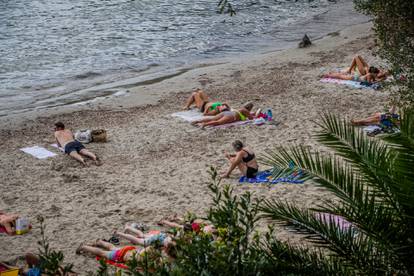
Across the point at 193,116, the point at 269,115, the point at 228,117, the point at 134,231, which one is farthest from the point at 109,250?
the point at 193,116

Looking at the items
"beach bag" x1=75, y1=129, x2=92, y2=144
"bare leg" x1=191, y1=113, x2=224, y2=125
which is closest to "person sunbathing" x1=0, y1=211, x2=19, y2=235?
"beach bag" x1=75, y1=129, x2=92, y2=144

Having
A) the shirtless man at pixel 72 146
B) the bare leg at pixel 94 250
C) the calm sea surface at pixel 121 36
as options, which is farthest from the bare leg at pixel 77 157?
the calm sea surface at pixel 121 36

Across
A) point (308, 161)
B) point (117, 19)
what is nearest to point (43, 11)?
point (117, 19)

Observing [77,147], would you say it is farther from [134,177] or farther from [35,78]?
[35,78]

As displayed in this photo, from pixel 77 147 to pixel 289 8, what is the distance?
32979 millimetres

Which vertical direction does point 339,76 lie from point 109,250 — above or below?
below

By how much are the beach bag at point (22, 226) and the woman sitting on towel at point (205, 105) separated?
6752 mm

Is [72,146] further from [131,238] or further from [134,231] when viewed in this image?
[131,238]

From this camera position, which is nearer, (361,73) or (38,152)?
(38,152)

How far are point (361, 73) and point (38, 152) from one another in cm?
958

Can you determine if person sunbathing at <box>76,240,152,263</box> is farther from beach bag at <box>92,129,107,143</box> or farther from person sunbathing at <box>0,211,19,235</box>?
beach bag at <box>92,129,107,143</box>

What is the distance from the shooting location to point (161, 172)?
1266 centimetres

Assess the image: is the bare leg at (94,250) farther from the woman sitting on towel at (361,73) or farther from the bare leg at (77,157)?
the woman sitting on towel at (361,73)

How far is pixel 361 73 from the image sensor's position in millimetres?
18250
